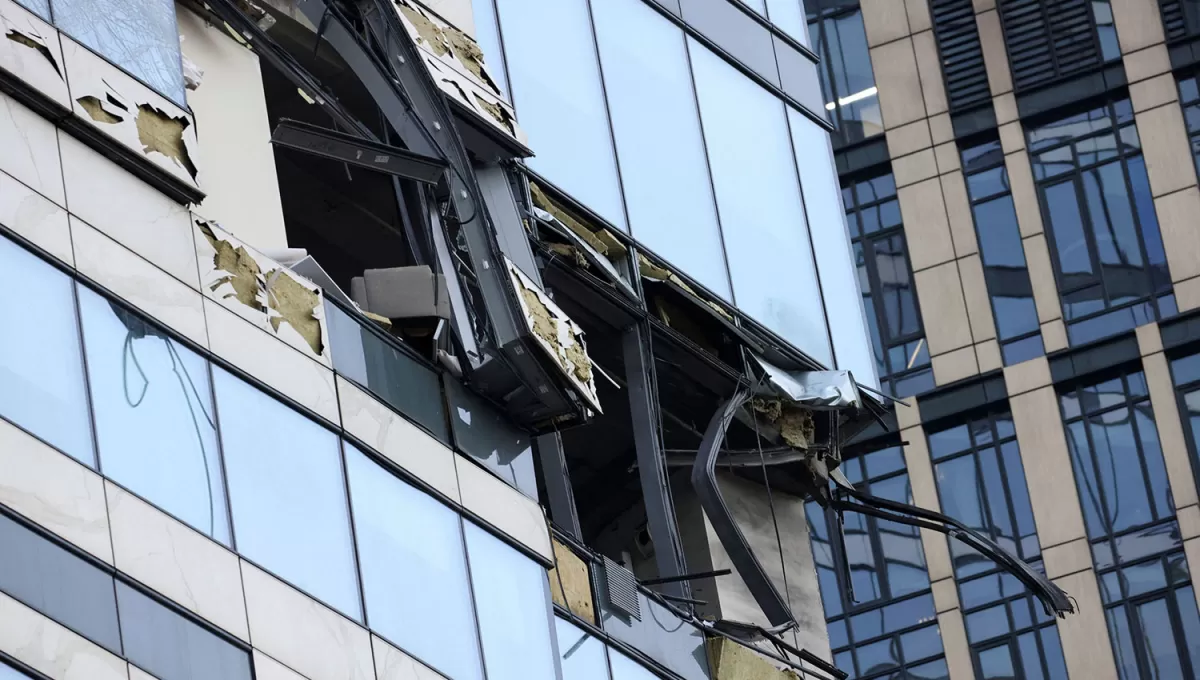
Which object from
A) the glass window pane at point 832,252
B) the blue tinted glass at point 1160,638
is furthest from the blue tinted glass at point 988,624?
the glass window pane at point 832,252

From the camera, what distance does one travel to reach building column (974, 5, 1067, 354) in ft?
158

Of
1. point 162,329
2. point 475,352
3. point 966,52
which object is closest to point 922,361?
point 966,52

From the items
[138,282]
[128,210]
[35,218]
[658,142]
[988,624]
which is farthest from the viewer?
[988,624]

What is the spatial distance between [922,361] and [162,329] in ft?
113

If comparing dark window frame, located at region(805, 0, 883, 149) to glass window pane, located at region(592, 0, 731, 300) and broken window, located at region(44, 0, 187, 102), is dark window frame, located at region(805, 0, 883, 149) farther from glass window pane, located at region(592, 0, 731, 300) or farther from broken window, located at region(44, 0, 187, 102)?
broken window, located at region(44, 0, 187, 102)

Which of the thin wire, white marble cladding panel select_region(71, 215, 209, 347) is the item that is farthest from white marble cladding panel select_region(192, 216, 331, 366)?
the thin wire

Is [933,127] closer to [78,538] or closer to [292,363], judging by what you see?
[292,363]

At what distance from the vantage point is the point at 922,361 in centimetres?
4903

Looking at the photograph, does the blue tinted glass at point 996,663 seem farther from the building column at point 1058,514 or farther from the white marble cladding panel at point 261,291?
the white marble cladding panel at point 261,291

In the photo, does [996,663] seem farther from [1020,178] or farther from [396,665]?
[396,665]

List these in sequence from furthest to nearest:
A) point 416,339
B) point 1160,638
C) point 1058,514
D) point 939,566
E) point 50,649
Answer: point 939,566 < point 1058,514 < point 1160,638 < point 416,339 < point 50,649

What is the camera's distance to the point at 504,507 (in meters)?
19.7

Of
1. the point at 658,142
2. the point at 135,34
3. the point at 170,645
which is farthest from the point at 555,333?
the point at 170,645

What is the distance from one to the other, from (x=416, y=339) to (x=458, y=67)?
361 cm
